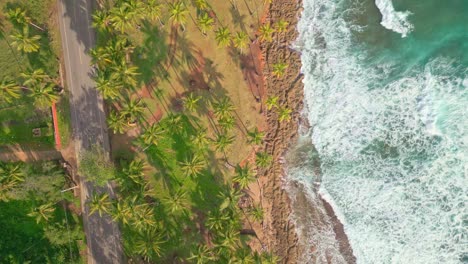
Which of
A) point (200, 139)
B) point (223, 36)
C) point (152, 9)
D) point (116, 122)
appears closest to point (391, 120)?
point (223, 36)

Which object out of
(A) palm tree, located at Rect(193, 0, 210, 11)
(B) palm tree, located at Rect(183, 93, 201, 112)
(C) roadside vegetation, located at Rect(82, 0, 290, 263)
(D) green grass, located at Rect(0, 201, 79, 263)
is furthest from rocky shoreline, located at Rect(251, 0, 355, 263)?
(D) green grass, located at Rect(0, 201, 79, 263)

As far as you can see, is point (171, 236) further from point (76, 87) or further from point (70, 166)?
point (76, 87)

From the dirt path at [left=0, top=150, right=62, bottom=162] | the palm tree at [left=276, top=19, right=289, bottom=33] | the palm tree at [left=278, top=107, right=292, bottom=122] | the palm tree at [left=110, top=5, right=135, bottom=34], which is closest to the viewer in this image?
the palm tree at [left=110, top=5, right=135, bottom=34]

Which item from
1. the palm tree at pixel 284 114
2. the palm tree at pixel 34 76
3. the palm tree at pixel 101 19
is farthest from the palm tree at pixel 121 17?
the palm tree at pixel 284 114

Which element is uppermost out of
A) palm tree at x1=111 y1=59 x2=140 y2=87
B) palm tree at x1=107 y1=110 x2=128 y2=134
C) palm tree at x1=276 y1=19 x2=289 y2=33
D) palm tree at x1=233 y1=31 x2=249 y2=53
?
palm tree at x1=276 y1=19 x2=289 y2=33

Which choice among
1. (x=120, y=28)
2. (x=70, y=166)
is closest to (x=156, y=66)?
(x=120, y=28)

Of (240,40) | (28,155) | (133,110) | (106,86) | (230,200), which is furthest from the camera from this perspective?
(28,155)

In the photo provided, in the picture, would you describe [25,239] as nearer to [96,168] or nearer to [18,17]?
[96,168]

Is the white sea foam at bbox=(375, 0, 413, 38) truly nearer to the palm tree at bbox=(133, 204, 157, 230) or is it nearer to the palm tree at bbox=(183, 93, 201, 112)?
the palm tree at bbox=(183, 93, 201, 112)
